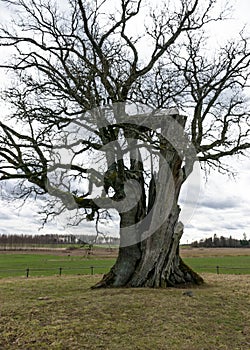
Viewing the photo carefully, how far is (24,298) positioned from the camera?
12.0 m

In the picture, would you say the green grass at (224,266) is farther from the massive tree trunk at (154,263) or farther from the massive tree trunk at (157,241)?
the massive tree trunk at (157,241)

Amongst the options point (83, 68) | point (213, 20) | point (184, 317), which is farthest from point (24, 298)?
point (213, 20)

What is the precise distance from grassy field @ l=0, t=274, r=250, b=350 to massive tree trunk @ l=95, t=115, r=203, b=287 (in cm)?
194

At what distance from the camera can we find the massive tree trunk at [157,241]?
1330 cm

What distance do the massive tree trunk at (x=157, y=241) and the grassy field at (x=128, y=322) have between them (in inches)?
76.4

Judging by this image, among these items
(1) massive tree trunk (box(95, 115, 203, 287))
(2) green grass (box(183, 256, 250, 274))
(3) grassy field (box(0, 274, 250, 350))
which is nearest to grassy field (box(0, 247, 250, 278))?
(2) green grass (box(183, 256, 250, 274))

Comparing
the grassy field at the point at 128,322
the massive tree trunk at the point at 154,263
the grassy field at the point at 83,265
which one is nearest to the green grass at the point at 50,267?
the grassy field at the point at 83,265

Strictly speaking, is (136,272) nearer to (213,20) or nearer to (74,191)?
(74,191)

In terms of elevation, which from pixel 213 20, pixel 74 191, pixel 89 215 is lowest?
pixel 89 215

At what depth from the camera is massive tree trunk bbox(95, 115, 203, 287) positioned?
13.3 metres

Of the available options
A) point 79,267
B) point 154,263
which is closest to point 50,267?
point 79,267

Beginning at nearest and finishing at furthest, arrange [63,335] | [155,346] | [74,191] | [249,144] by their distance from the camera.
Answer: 1. [155,346]
2. [63,335]
3. [74,191]
4. [249,144]

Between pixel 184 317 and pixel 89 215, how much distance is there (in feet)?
18.5

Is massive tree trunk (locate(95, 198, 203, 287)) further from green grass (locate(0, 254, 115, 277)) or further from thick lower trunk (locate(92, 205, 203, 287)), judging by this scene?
green grass (locate(0, 254, 115, 277))
